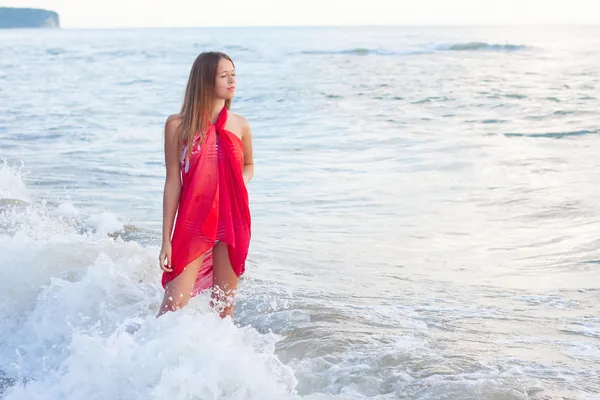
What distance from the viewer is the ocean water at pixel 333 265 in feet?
14.4

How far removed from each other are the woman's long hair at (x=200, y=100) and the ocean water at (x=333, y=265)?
96 cm

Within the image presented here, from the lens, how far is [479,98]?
22875 millimetres

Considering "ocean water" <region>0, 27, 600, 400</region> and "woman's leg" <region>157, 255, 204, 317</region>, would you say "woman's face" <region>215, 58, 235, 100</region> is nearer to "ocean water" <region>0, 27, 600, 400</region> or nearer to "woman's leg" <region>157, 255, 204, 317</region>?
"woman's leg" <region>157, 255, 204, 317</region>

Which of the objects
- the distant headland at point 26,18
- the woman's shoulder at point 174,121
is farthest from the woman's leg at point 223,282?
the distant headland at point 26,18

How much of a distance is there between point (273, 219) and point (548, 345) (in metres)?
4.44

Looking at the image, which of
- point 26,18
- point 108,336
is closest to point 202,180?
point 108,336

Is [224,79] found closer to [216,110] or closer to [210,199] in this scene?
[216,110]

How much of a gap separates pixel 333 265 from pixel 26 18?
163m

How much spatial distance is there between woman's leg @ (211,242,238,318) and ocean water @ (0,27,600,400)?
0.11 meters

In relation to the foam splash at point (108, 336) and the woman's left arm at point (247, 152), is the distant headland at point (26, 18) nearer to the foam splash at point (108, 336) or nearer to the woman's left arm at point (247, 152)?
the foam splash at point (108, 336)

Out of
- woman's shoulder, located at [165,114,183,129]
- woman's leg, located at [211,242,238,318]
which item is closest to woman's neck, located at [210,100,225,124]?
woman's shoulder, located at [165,114,183,129]

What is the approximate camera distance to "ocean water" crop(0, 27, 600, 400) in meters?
4.39

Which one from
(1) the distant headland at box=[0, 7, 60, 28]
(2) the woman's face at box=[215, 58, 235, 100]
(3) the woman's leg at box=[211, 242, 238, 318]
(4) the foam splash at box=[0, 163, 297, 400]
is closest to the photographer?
(4) the foam splash at box=[0, 163, 297, 400]

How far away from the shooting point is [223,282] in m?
4.52
